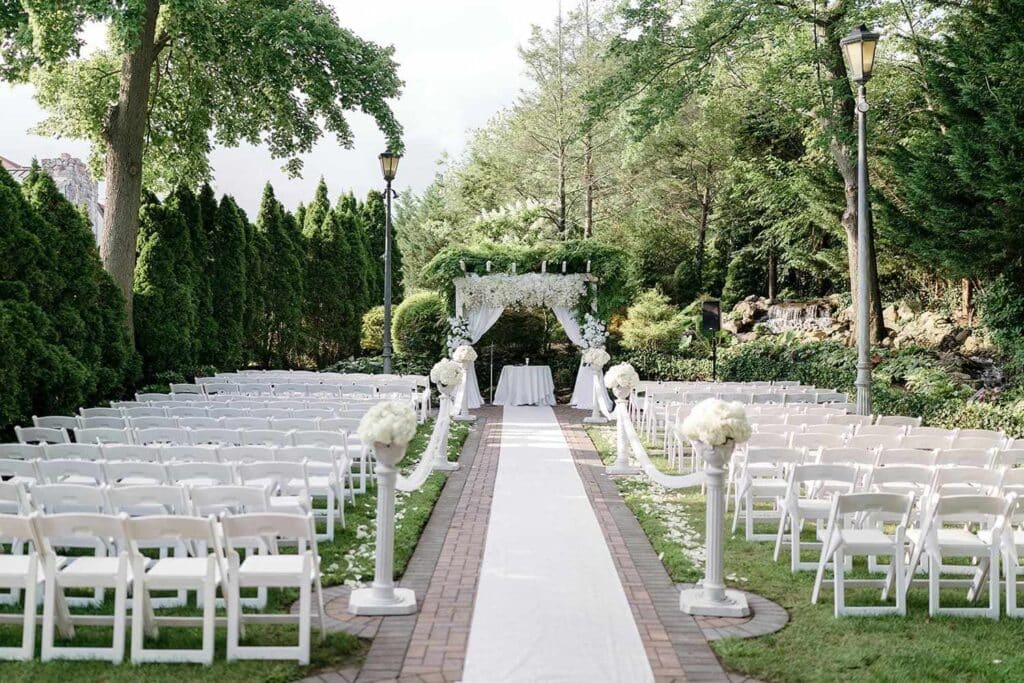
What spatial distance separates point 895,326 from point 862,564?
1867cm

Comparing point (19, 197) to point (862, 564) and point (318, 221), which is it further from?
point (318, 221)

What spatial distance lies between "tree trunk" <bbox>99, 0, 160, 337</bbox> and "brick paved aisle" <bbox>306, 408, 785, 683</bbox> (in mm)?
9904

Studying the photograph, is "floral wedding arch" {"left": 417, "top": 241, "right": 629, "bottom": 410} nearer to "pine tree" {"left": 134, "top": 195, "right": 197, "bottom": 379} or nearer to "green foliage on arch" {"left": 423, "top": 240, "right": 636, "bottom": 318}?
"green foliage on arch" {"left": 423, "top": 240, "right": 636, "bottom": 318}

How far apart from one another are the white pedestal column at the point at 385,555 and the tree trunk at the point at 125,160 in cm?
1237

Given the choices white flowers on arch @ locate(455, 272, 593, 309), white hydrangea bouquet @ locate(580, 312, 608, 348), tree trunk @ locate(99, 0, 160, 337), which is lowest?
white hydrangea bouquet @ locate(580, 312, 608, 348)

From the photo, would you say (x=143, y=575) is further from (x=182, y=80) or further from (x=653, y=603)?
(x=182, y=80)

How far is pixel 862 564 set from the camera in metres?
7.20

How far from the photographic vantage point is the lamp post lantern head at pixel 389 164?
1791cm

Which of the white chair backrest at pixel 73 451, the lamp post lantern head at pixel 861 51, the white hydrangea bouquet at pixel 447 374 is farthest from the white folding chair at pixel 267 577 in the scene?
the lamp post lantern head at pixel 861 51

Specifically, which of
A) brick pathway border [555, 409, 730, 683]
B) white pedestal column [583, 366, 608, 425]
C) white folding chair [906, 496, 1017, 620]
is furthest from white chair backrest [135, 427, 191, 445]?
white pedestal column [583, 366, 608, 425]

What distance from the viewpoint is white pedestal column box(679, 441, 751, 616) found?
19.2 feet

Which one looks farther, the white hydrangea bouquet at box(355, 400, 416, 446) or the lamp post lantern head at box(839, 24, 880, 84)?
the lamp post lantern head at box(839, 24, 880, 84)

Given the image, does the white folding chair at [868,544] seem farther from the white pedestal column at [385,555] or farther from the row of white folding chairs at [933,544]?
the white pedestal column at [385,555]

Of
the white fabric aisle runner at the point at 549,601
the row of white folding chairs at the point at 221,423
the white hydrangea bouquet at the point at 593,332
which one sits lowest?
the white fabric aisle runner at the point at 549,601
